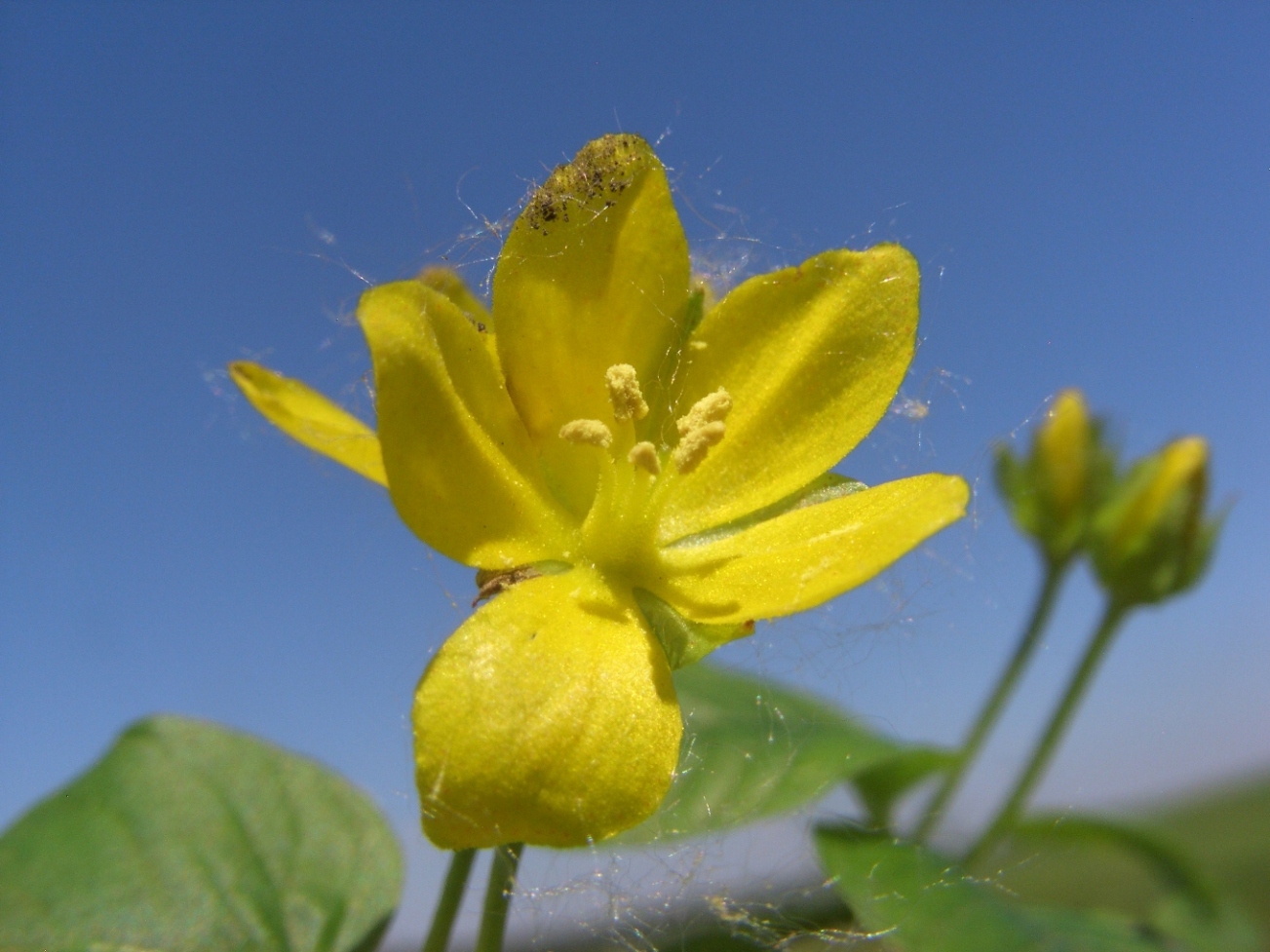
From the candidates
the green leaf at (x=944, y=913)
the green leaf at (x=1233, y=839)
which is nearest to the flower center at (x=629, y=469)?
the green leaf at (x=944, y=913)

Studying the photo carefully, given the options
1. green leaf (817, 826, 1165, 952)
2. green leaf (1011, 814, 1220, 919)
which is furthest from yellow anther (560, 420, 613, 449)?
green leaf (1011, 814, 1220, 919)

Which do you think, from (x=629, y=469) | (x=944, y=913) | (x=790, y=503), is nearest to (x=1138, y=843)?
(x=944, y=913)

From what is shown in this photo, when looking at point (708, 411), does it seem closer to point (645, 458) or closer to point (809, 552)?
point (645, 458)

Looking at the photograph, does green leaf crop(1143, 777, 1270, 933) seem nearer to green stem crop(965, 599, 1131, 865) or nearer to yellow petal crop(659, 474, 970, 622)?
green stem crop(965, 599, 1131, 865)

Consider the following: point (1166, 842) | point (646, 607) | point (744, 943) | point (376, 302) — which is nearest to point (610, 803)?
point (646, 607)

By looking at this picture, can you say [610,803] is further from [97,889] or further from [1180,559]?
[1180,559]

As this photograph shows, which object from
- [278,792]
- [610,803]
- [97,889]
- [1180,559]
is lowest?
[97,889]
